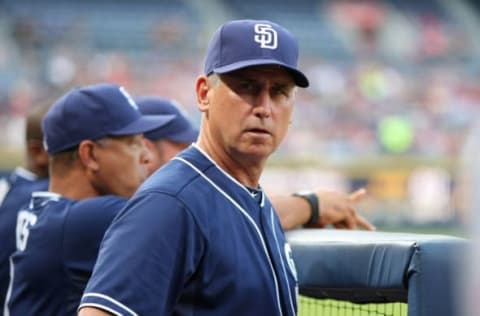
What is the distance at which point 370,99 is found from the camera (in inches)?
766

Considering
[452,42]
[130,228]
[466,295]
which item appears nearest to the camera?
[466,295]

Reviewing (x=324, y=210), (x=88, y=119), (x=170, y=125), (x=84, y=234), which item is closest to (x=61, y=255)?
(x=84, y=234)

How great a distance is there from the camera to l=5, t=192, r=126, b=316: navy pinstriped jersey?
2857 mm

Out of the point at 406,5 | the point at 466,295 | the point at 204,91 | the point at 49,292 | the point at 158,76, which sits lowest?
the point at 49,292

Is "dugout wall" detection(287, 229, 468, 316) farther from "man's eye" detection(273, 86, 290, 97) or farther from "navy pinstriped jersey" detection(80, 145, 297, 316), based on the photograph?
"man's eye" detection(273, 86, 290, 97)

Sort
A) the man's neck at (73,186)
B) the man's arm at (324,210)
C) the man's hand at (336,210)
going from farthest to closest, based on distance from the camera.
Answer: the man's hand at (336,210) < the man's arm at (324,210) < the man's neck at (73,186)

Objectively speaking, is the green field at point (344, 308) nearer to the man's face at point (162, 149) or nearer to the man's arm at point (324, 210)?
the man's arm at point (324, 210)

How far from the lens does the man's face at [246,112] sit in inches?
92.4

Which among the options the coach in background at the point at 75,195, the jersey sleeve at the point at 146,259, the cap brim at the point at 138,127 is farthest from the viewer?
the cap brim at the point at 138,127

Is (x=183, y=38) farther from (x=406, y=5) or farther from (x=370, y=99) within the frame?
(x=406, y=5)

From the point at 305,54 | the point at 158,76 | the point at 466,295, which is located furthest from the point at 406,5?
the point at 466,295

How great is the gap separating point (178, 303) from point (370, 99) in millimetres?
17469

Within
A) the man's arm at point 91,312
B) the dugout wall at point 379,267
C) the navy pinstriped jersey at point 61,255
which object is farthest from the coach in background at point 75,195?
the man's arm at point 91,312

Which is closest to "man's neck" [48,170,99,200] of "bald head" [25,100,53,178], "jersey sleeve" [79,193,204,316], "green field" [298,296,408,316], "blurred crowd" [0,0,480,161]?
"green field" [298,296,408,316]
